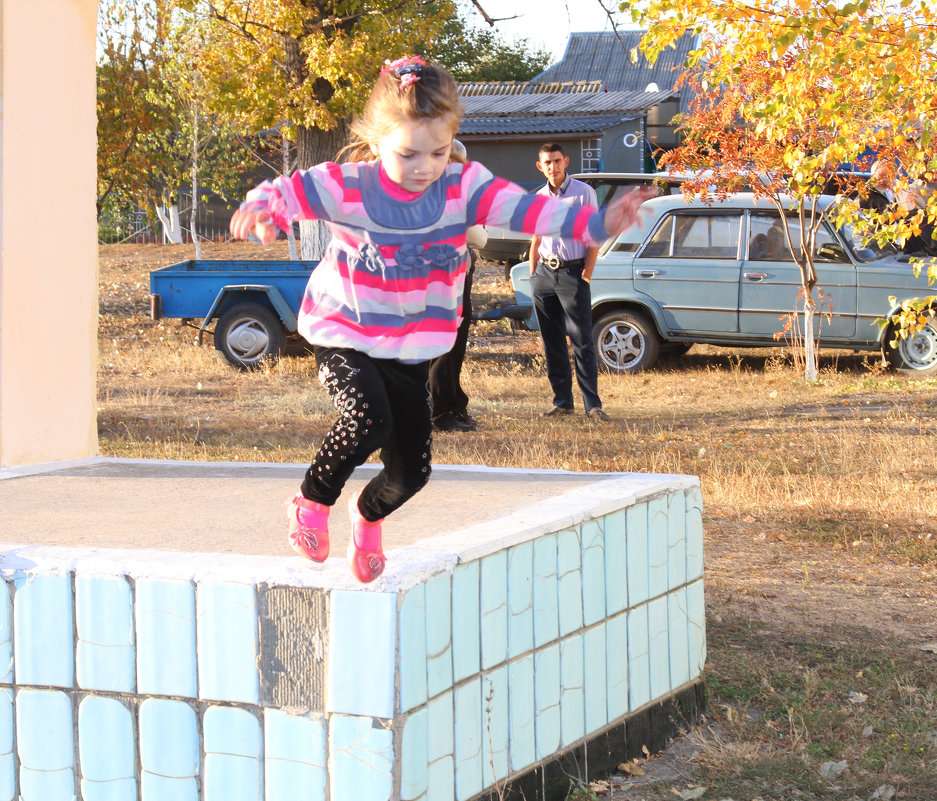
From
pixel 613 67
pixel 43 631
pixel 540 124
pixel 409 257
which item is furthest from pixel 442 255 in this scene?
pixel 613 67

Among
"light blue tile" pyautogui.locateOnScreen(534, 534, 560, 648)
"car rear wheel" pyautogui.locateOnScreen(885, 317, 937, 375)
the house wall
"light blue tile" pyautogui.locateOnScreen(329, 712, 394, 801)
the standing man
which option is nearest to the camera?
"light blue tile" pyautogui.locateOnScreen(329, 712, 394, 801)

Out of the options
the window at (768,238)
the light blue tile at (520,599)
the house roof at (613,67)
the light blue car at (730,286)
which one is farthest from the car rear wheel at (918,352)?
the house roof at (613,67)

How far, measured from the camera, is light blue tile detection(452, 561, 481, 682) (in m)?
2.88

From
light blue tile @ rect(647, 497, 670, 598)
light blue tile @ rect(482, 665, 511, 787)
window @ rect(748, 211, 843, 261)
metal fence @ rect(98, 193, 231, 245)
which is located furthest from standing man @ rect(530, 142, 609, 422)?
metal fence @ rect(98, 193, 231, 245)

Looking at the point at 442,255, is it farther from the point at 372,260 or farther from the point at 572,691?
the point at 572,691

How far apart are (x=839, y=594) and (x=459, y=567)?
9.38 feet

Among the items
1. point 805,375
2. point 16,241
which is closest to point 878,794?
point 16,241

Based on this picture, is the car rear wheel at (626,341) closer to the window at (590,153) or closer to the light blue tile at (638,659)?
the light blue tile at (638,659)

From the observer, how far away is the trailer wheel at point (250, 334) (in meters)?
13.1

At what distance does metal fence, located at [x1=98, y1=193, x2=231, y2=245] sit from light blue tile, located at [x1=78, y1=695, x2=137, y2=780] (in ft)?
103

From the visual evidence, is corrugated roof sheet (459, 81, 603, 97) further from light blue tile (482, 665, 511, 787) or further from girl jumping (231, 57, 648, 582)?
light blue tile (482, 665, 511, 787)

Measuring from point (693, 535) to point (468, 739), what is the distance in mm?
1322

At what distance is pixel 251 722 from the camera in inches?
109

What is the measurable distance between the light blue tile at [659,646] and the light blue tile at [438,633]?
3.52 feet
